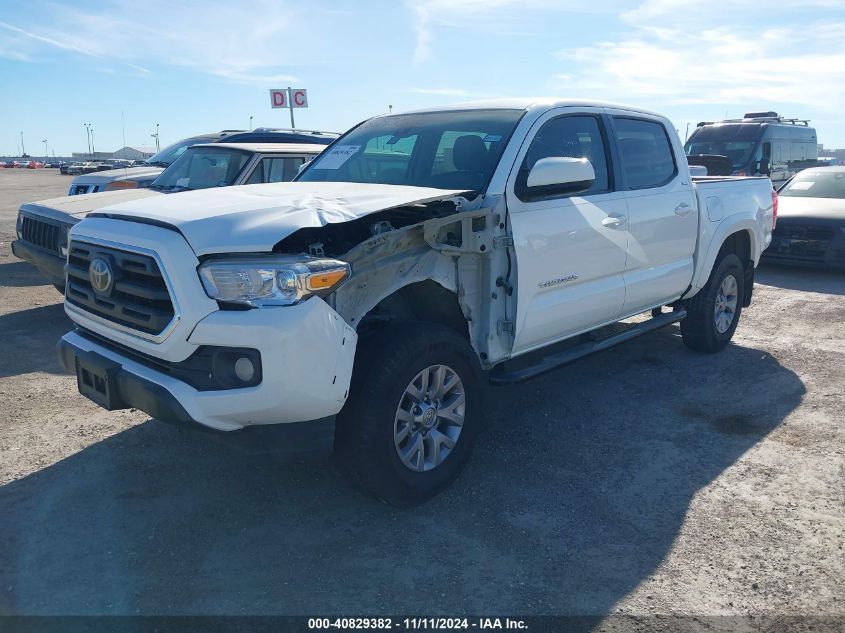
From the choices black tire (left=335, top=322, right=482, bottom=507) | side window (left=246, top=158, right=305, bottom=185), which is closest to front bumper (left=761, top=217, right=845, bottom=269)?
side window (left=246, top=158, right=305, bottom=185)

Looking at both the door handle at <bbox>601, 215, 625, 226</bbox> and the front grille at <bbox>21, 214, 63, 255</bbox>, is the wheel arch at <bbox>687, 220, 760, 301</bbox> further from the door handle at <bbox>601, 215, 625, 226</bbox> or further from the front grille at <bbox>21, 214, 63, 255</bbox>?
the front grille at <bbox>21, 214, 63, 255</bbox>

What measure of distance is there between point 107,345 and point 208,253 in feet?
3.13

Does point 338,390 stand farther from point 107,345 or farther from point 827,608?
point 827,608

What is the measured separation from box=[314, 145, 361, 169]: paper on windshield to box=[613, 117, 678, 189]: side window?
6.14 feet

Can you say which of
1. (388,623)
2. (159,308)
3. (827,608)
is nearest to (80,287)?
(159,308)

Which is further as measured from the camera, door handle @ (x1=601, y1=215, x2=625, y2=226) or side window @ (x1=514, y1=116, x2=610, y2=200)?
door handle @ (x1=601, y1=215, x2=625, y2=226)

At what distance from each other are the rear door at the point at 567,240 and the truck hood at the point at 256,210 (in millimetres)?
542

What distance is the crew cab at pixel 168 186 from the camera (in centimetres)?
657

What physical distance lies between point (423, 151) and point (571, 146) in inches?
37.7

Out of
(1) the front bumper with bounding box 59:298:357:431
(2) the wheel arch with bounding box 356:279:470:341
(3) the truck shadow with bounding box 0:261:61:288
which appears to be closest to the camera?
(1) the front bumper with bounding box 59:298:357:431

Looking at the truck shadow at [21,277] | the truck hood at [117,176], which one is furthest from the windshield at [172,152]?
the truck shadow at [21,277]

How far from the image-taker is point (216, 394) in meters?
2.92

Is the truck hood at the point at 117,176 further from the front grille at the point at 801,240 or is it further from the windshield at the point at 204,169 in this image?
the front grille at the point at 801,240

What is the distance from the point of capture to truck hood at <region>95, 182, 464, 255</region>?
2.97m
